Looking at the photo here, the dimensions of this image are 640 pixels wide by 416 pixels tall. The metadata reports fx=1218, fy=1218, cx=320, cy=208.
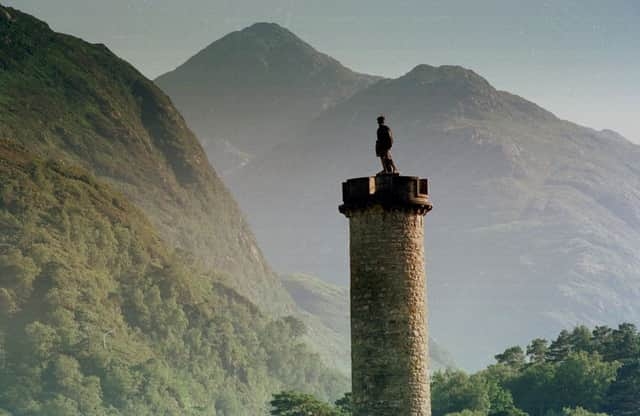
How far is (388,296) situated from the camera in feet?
112

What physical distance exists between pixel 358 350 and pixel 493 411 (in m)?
114

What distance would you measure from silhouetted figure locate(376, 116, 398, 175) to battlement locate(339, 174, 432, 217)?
0.70m

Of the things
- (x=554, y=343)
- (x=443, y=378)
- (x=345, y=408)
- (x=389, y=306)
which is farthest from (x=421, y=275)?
(x=554, y=343)

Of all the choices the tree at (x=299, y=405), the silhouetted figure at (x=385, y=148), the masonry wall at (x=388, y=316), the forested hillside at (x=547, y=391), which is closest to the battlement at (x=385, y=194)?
the masonry wall at (x=388, y=316)

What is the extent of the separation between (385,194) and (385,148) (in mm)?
1860

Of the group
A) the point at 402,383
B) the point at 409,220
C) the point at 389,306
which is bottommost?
the point at 402,383

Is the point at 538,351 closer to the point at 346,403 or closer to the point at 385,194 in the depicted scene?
the point at 346,403

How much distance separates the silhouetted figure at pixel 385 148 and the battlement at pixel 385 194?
70cm

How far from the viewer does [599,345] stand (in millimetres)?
169125

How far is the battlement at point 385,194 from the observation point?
34750mm

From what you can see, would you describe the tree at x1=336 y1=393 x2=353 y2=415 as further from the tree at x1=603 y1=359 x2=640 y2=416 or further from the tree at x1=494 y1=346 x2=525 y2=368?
the tree at x1=494 y1=346 x2=525 y2=368

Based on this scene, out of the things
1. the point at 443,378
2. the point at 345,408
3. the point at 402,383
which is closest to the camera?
the point at 402,383

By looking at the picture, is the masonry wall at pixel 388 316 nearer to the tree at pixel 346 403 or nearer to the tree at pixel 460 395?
the tree at pixel 346 403

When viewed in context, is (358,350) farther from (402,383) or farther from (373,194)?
(373,194)
